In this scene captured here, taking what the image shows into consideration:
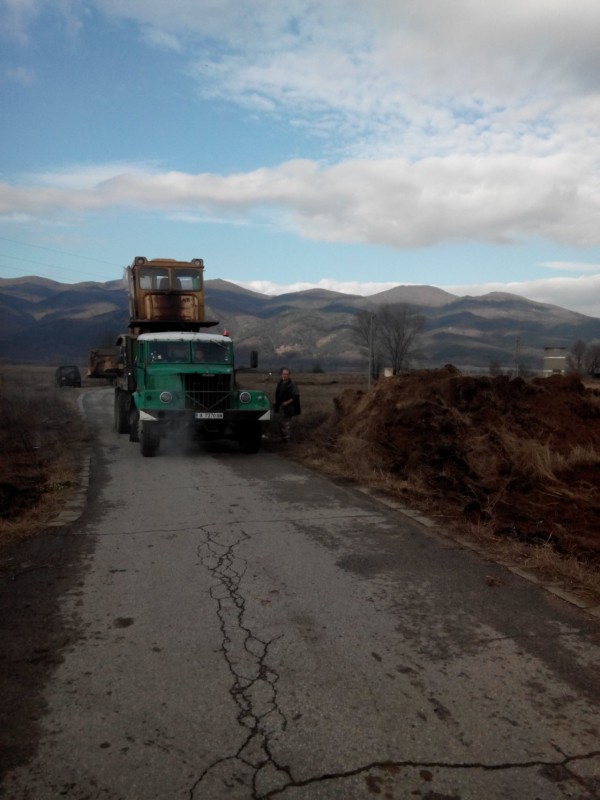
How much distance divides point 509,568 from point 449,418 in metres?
5.11

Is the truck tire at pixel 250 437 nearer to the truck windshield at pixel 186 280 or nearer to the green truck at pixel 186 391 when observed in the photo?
the green truck at pixel 186 391

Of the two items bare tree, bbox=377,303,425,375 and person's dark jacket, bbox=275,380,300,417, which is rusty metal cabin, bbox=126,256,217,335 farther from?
bare tree, bbox=377,303,425,375

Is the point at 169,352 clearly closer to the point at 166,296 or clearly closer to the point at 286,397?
the point at 286,397

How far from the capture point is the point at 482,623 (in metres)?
4.67

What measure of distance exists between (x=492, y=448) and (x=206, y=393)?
249 inches

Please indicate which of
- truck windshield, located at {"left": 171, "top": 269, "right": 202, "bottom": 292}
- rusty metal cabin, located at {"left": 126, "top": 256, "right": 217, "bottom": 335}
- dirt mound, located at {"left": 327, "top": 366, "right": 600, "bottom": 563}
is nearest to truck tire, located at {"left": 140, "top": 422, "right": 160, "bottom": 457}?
dirt mound, located at {"left": 327, "top": 366, "right": 600, "bottom": 563}

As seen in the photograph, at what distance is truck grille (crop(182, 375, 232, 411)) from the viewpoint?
1358cm

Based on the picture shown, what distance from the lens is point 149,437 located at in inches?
507

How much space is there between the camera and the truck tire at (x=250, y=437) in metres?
13.9

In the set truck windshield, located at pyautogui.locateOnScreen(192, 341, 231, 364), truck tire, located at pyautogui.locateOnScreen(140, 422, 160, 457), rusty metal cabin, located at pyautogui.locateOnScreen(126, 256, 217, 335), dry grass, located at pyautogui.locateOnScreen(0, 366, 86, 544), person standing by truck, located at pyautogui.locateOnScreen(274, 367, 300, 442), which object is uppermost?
rusty metal cabin, located at pyautogui.locateOnScreen(126, 256, 217, 335)

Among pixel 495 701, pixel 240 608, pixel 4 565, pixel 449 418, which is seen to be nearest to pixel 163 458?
pixel 449 418

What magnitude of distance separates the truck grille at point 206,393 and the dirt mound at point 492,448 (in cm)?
243

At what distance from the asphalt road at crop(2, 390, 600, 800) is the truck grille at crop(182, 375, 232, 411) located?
6.58m

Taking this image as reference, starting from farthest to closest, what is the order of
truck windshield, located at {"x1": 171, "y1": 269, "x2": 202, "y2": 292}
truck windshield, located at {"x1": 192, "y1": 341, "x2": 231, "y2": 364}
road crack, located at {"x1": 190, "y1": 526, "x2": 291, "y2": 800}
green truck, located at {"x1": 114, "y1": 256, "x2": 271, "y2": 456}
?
truck windshield, located at {"x1": 171, "y1": 269, "x2": 202, "y2": 292} < truck windshield, located at {"x1": 192, "y1": 341, "x2": 231, "y2": 364} < green truck, located at {"x1": 114, "y1": 256, "x2": 271, "y2": 456} < road crack, located at {"x1": 190, "y1": 526, "x2": 291, "y2": 800}
